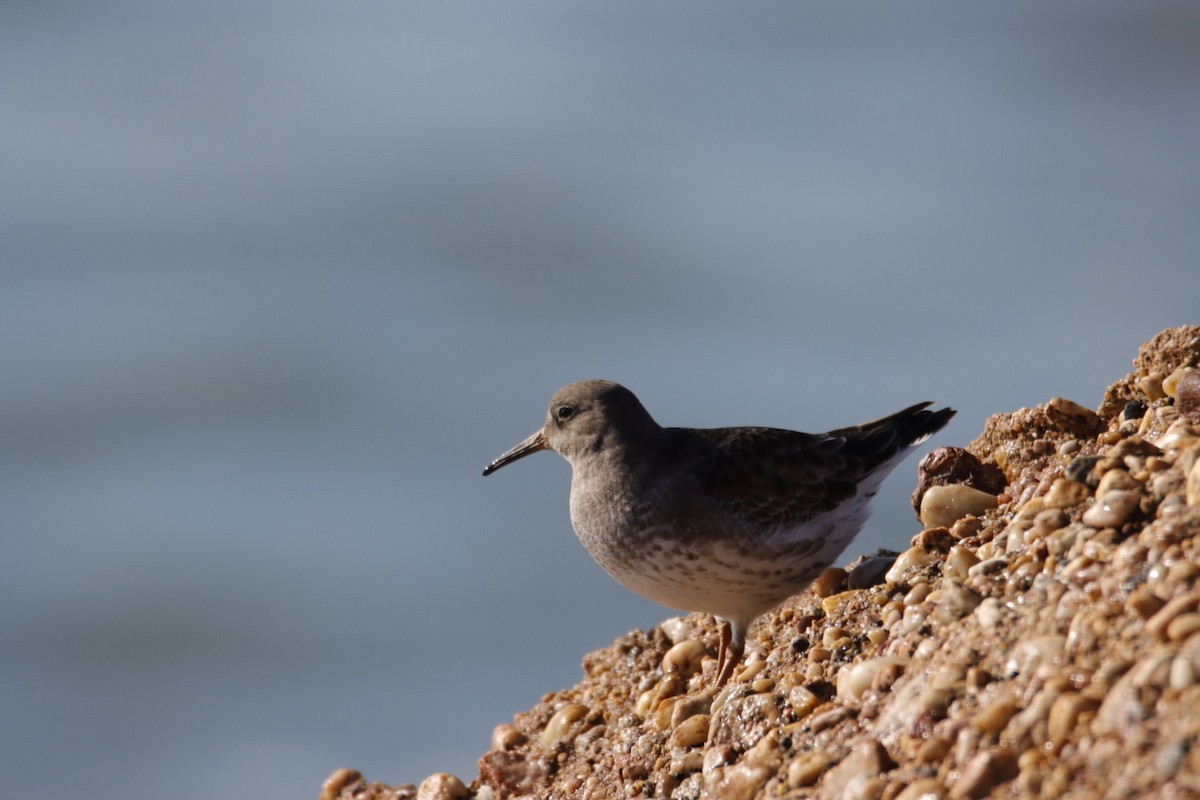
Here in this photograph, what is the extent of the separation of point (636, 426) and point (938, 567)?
2145 mm

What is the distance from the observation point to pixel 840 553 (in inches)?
276

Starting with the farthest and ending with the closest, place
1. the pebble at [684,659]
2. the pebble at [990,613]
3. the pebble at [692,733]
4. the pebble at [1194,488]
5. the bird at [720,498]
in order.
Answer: the pebble at [684,659] → the bird at [720,498] → the pebble at [692,733] → the pebble at [990,613] → the pebble at [1194,488]

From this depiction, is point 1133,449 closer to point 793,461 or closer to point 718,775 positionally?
point 718,775

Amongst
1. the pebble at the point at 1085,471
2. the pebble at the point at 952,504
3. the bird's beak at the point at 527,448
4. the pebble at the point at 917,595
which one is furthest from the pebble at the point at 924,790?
the bird's beak at the point at 527,448

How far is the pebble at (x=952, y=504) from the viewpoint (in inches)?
235

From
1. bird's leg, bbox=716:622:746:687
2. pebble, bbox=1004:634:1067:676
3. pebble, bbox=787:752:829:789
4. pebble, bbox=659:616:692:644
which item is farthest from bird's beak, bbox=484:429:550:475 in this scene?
pebble, bbox=1004:634:1067:676

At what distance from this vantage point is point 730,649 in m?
6.51

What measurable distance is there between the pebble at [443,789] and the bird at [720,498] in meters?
1.32

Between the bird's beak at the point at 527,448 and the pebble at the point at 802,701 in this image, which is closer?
the pebble at the point at 802,701

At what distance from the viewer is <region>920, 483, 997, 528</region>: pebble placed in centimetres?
598

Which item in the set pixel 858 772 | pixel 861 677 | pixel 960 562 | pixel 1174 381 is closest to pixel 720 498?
pixel 960 562

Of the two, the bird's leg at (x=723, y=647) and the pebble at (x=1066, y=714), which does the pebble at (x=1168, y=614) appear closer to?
the pebble at (x=1066, y=714)

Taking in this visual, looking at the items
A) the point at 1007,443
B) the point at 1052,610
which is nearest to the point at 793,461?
the point at 1007,443

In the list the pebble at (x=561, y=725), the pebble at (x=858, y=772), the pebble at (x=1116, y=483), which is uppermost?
the pebble at (x=561, y=725)
